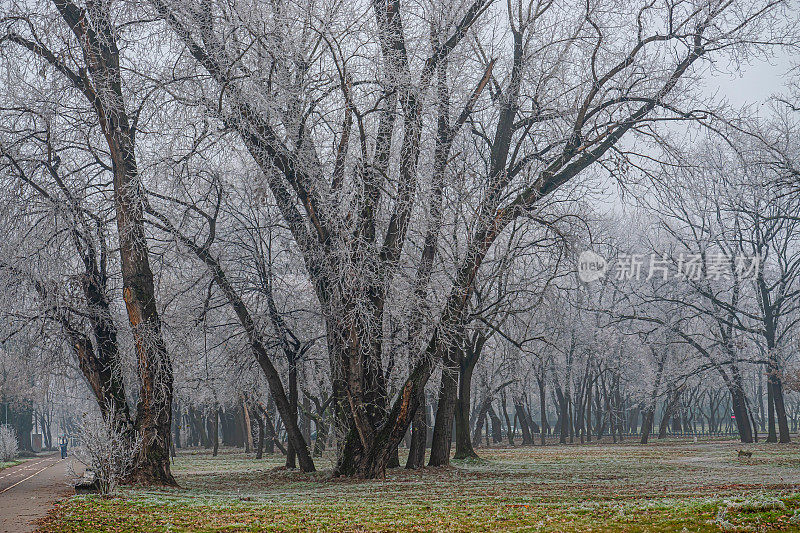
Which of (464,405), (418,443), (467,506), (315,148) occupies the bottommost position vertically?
(467,506)

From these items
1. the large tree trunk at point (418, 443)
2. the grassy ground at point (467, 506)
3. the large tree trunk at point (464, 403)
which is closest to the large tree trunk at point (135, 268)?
the grassy ground at point (467, 506)

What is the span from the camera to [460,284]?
1667 centimetres

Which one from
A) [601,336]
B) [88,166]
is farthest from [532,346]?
A: [88,166]

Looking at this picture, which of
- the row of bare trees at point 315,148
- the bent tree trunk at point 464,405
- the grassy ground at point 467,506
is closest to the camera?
the grassy ground at point 467,506

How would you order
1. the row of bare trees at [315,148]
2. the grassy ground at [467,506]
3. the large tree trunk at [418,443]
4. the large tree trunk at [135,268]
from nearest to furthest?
the grassy ground at [467,506], the row of bare trees at [315,148], the large tree trunk at [135,268], the large tree trunk at [418,443]

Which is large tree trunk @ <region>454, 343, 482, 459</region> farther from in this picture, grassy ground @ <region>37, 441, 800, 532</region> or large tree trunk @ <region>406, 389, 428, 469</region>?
grassy ground @ <region>37, 441, 800, 532</region>

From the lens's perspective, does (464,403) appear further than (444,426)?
Yes

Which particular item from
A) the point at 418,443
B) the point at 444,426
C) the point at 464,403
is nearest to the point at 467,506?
the point at 418,443

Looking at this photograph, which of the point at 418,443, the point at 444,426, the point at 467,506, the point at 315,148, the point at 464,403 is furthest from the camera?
the point at 464,403

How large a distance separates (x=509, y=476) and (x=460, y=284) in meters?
5.29

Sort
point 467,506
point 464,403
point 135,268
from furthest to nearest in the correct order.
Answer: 1. point 464,403
2. point 135,268
3. point 467,506

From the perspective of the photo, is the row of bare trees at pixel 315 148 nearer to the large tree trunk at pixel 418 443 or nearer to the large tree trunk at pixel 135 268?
the large tree trunk at pixel 135 268

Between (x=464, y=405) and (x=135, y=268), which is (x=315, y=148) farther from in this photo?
(x=464, y=405)

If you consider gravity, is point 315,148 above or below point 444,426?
above
